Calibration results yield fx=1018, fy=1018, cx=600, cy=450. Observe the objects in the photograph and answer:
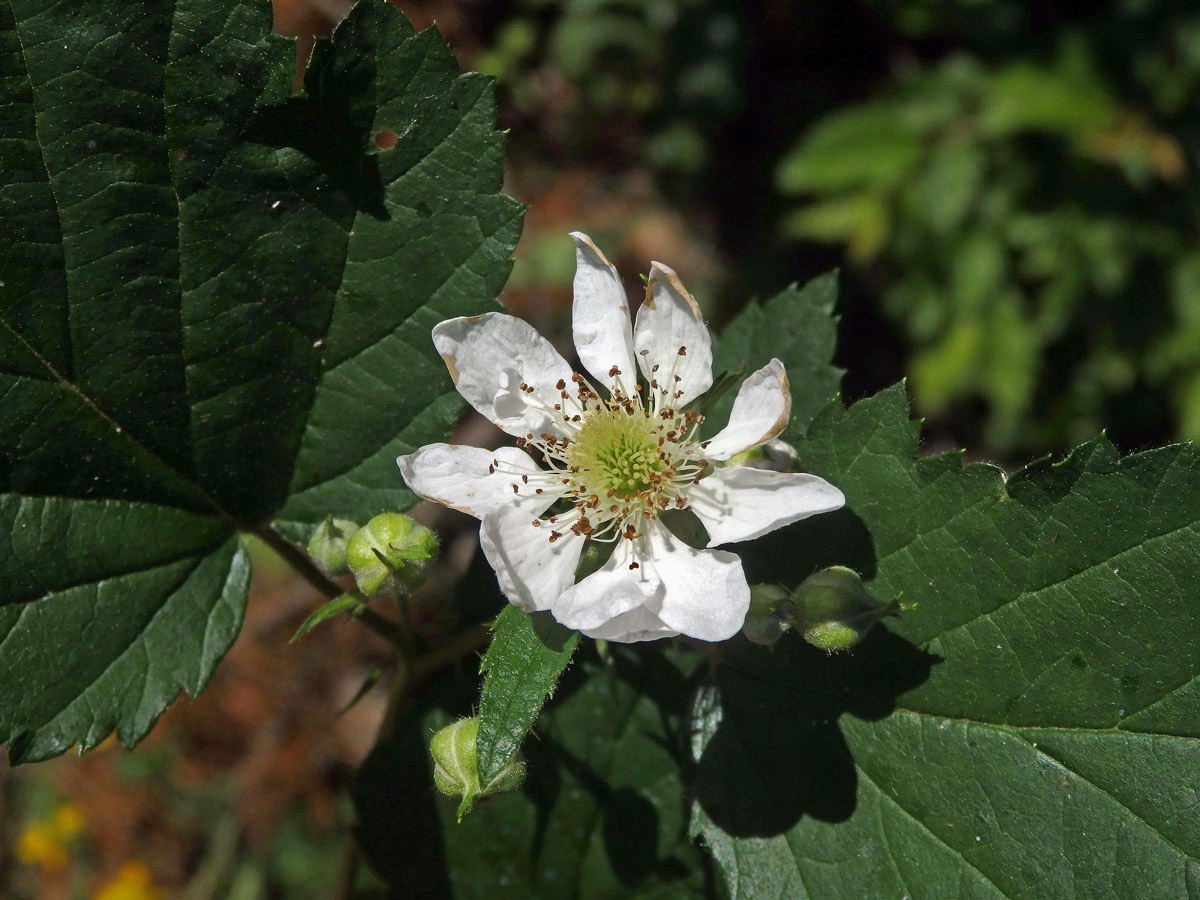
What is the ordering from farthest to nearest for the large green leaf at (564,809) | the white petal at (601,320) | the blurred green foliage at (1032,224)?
the blurred green foliage at (1032,224), the large green leaf at (564,809), the white petal at (601,320)

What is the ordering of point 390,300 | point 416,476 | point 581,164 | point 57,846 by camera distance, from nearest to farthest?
point 416,476 → point 390,300 → point 57,846 → point 581,164

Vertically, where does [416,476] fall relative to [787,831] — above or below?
above

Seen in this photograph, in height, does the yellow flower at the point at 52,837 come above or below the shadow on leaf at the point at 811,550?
below

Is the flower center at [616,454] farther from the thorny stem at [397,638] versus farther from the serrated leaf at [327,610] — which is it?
the serrated leaf at [327,610]

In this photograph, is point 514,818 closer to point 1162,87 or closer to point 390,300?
point 390,300

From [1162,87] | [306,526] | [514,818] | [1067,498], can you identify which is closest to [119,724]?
[306,526]

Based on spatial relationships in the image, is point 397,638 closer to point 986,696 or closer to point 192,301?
point 192,301

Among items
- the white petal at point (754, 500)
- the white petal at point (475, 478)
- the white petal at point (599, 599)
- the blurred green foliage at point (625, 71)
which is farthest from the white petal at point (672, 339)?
the blurred green foliage at point (625, 71)
